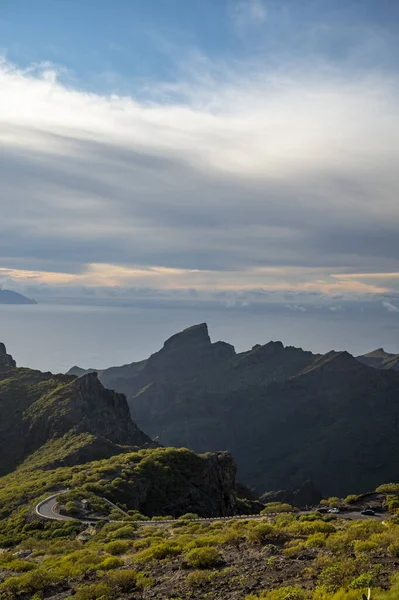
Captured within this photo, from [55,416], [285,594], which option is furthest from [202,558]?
[55,416]

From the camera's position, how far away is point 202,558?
75.5ft

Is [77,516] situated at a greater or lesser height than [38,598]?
lesser

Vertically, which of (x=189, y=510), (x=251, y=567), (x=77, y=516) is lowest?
(x=189, y=510)

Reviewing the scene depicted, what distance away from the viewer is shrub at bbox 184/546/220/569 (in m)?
22.8

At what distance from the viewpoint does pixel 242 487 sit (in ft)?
369

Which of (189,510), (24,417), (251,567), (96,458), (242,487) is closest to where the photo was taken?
(251,567)

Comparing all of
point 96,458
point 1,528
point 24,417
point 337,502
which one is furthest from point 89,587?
point 24,417

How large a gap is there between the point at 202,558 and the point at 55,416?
100 metres

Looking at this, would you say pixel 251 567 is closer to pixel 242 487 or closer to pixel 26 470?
pixel 26 470

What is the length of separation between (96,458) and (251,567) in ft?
240

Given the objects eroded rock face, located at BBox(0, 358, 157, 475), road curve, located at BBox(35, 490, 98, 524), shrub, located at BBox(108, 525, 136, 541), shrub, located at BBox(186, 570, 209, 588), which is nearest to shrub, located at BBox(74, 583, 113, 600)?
shrub, located at BBox(186, 570, 209, 588)

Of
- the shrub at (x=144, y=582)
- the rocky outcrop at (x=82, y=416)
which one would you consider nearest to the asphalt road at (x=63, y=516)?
the shrub at (x=144, y=582)

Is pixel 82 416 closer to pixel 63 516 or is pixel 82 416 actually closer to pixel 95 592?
pixel 63 516

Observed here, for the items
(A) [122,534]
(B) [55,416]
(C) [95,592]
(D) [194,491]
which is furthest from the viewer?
(B) [55,416]
